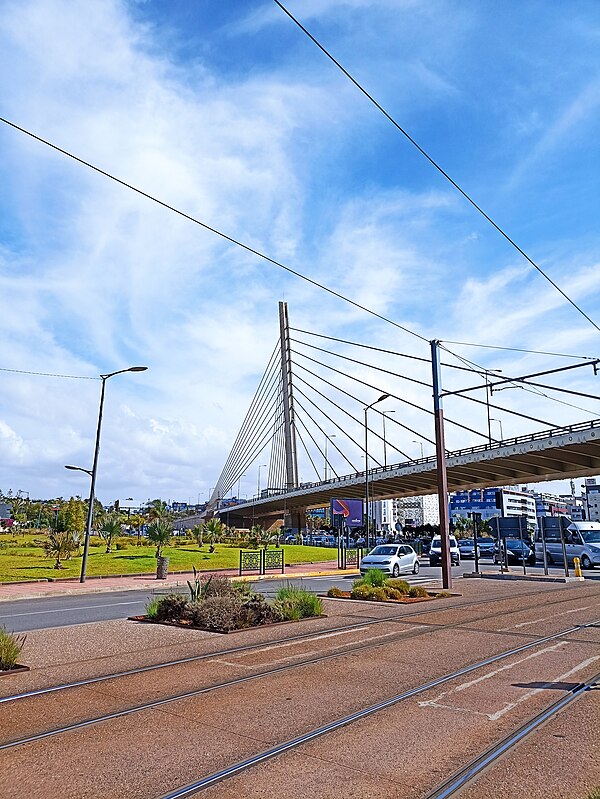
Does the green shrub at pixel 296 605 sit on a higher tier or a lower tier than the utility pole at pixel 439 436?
lower

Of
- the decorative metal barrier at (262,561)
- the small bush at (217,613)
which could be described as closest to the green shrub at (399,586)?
the small bush at (217,613)

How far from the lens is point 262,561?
34.8 meters

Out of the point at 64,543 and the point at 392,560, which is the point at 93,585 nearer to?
the point at 64,543

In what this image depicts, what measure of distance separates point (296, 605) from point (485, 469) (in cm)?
5043

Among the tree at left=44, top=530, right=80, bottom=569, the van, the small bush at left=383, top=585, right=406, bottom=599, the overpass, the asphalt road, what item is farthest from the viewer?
the overpass

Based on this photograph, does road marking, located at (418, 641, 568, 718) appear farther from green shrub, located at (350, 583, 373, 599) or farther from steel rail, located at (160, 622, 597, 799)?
green shrub, located at (350, 583, 373, 599)

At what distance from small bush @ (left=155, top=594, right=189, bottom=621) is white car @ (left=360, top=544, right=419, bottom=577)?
17.3 metres

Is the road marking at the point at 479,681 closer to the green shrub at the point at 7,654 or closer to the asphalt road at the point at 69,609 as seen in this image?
the green shrub at the point at 7,654

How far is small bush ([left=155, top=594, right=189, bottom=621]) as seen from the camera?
571 inches

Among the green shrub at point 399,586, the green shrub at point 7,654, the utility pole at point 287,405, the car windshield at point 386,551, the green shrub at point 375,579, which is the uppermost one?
the utility pole at point 287,405

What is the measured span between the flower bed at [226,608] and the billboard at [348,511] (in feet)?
98.2

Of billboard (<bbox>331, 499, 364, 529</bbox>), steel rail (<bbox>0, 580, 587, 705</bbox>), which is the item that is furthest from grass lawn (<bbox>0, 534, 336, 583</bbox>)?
steel rail (<bbox>0, 580, 587, 705</bbox>)

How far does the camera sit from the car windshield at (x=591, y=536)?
3956 centimetres

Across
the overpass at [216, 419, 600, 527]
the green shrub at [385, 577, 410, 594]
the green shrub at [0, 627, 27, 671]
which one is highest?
the overpass at [216, 419, 600, 527]
